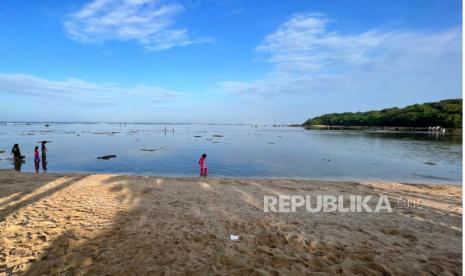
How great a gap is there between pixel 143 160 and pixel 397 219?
27.0 m

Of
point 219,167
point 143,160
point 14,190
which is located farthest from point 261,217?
point 143,160

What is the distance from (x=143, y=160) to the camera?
31109 mm

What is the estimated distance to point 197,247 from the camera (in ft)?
23.3

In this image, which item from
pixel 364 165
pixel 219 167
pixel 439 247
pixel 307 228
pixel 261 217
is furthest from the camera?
pixel 364 165

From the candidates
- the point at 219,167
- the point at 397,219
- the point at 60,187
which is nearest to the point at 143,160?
the point at 219,167

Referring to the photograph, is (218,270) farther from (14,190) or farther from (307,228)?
(14,190)

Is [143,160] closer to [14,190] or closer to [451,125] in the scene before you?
[14,190]

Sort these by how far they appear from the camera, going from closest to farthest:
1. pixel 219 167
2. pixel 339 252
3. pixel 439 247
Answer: pixel 339 252 < pixel 439 247 < pixel 219 167

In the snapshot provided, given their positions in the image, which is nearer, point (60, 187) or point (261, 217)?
point (261, 217)

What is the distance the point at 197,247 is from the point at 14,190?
448 inches

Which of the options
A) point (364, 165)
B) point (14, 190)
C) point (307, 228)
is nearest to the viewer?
point (307, 228)

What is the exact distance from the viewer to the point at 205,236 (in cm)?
787

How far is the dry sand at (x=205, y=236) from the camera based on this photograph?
6129 mm

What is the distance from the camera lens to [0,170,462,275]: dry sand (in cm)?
613
